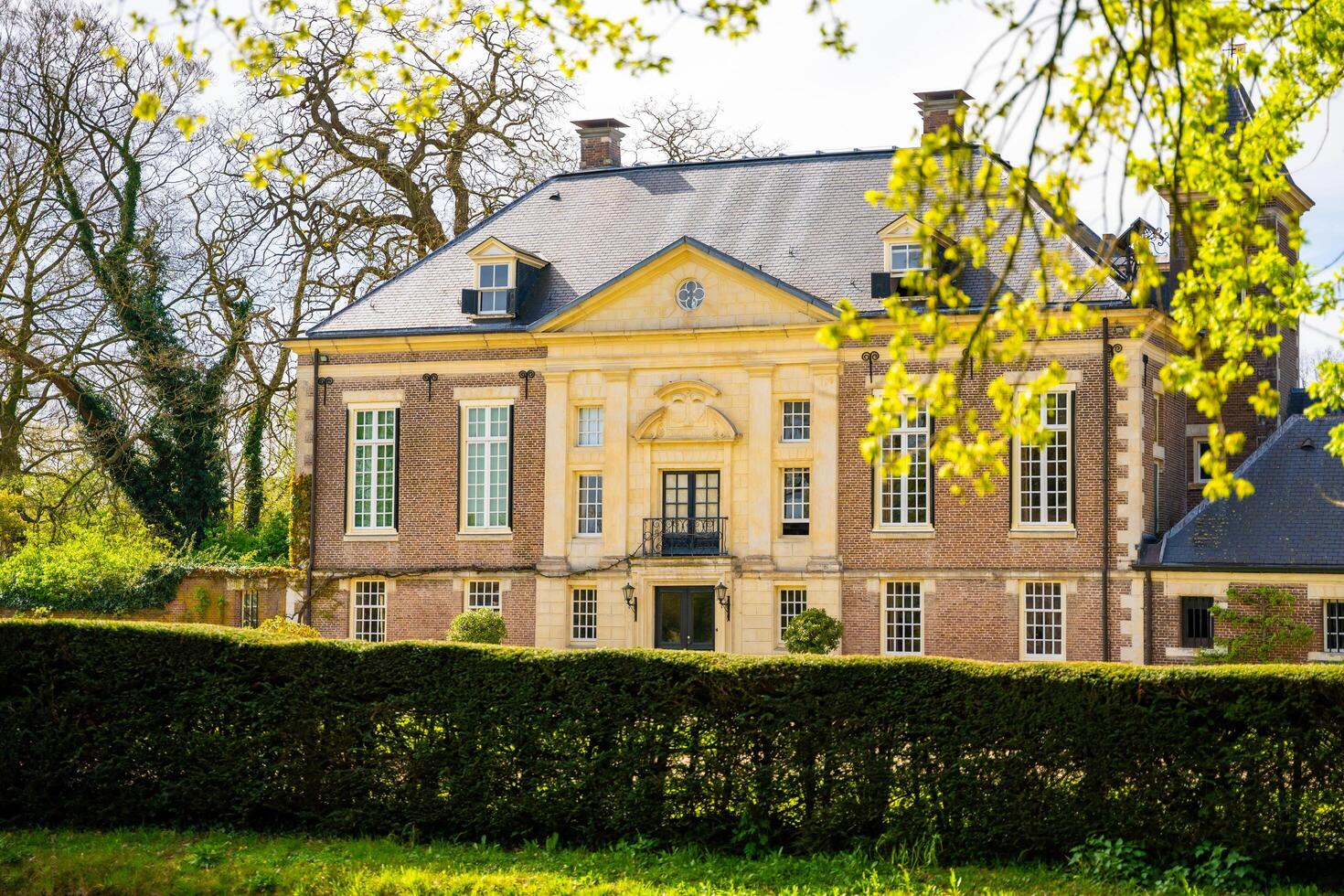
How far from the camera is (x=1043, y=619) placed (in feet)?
93.8

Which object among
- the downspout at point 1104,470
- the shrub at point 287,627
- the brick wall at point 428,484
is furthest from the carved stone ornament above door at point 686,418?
the shrub at point 287,627

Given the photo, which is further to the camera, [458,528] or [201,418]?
[201,418]

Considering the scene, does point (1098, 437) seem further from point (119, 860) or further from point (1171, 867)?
point (119, 860)

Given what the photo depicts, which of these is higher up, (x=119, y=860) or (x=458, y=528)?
(x=458, y=528)

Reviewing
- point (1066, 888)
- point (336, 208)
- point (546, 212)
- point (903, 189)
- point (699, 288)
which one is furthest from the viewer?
point (336, 208)

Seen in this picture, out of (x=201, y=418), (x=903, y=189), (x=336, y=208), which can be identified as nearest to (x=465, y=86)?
(x=336, y=208)

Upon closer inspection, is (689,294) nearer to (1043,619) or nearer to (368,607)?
(1043,619)

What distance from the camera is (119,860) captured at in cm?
1289

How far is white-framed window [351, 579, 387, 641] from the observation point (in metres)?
32.3

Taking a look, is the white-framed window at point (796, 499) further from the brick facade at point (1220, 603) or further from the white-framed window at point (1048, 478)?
the brick facade at point (1220, 603)

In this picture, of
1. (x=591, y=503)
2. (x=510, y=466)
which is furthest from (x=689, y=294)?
(x=510, y=466)

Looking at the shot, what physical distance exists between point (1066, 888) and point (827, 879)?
1687 millimetres

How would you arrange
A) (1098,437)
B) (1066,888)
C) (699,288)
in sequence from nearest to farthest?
(1066,888)
(1098,437)
(699,288)

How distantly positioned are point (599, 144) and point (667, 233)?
4678mm
